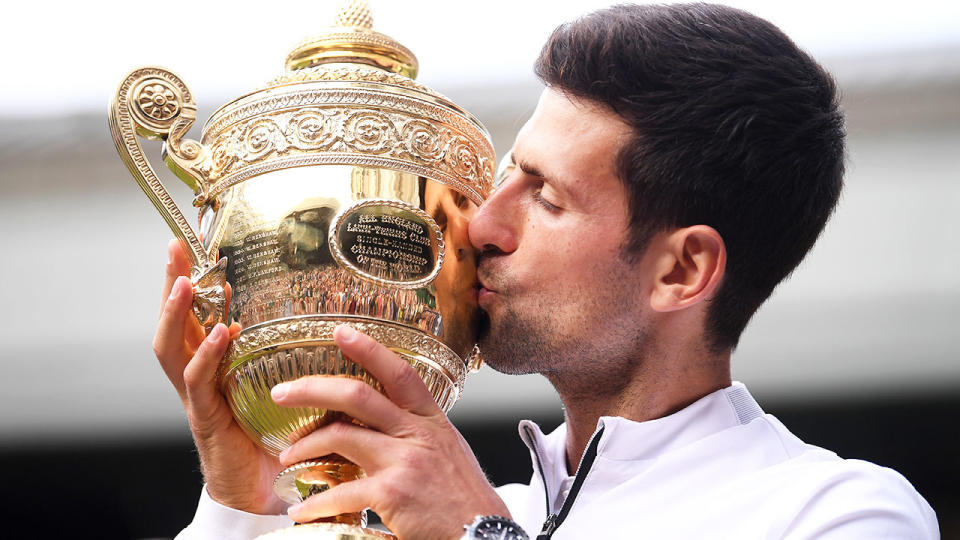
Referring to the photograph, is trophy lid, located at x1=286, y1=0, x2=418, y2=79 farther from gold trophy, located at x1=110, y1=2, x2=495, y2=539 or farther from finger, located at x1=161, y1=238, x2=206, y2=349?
finger, located at x1=161, y1=238, x2=206, y2=349

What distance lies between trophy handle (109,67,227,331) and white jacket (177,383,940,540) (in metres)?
0.58

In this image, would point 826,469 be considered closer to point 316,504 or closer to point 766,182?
point 766,182

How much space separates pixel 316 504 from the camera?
65.8 inches

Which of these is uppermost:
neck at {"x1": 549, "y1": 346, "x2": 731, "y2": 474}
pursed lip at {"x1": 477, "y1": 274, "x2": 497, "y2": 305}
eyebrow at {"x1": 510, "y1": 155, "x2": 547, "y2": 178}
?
eyebrow at {"x1": 510, "y1": 155, "x2": 547, "y2": 178}

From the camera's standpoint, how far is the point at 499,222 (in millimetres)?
1878

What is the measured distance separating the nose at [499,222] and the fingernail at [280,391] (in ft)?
1.35

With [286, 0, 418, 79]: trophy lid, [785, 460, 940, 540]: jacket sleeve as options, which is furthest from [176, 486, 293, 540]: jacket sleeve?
[785, 460, 940, 540]: jacket sleeve

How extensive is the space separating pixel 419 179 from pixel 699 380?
0.72 m

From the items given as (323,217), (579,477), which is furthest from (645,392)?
(323,217)

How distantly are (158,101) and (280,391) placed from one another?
1.85ft

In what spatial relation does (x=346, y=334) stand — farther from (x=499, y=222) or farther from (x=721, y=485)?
(x=721, y=485)

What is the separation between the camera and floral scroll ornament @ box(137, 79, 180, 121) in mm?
1843

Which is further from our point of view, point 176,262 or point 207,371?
point 176,262

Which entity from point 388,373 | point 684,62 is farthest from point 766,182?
point 388,373
